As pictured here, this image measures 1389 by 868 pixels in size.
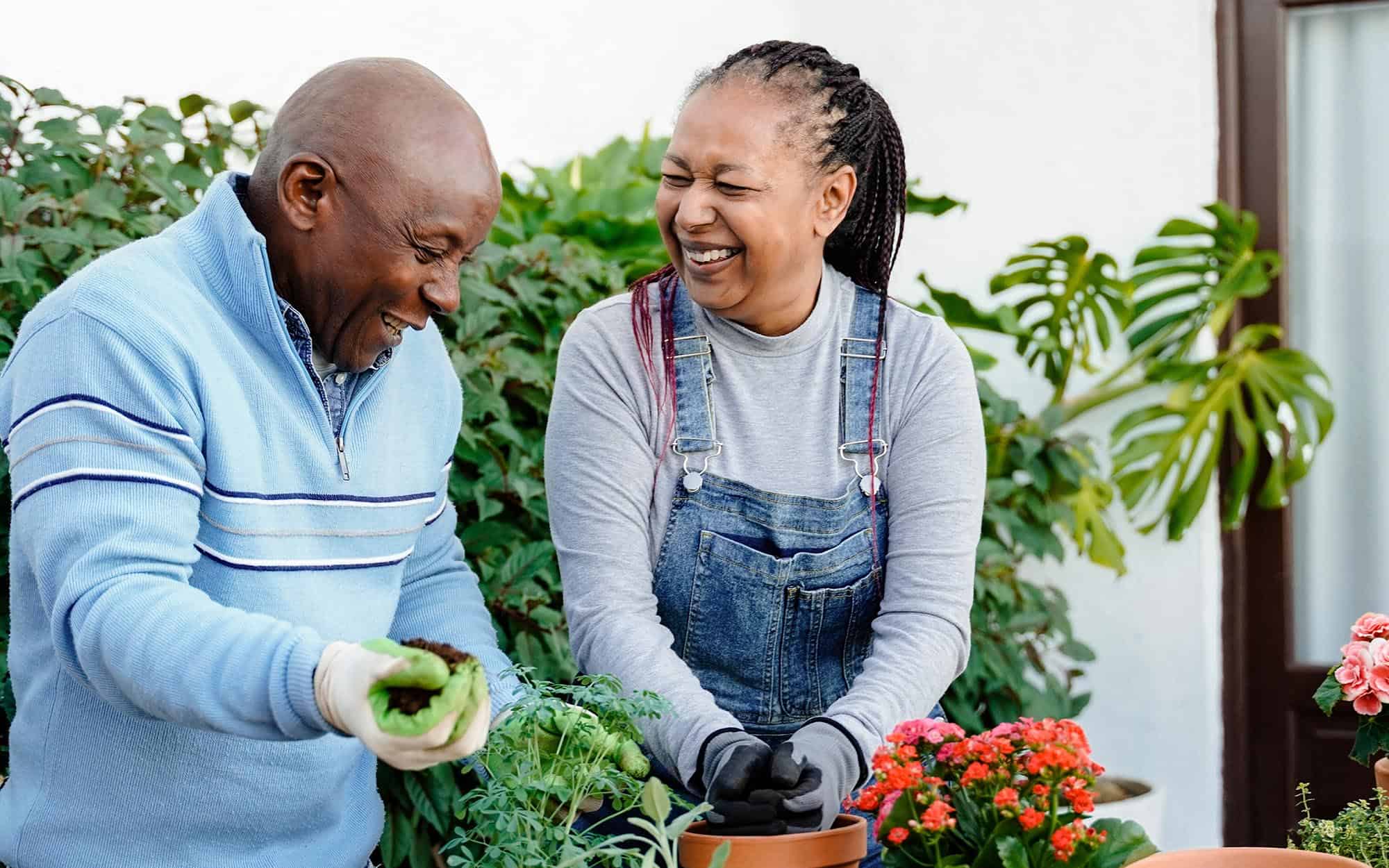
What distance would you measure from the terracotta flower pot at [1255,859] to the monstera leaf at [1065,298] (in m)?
2.27

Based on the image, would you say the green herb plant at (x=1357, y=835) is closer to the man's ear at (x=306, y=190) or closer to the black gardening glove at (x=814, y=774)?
the black gardening glove at (x=814, y=774)

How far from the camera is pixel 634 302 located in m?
1.67

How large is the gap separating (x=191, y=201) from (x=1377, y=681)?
175 centimetres

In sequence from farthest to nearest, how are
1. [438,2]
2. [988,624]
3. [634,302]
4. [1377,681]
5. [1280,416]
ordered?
[1280,416] → [438,2] → [988,624] → [634,302] → [1377,681]

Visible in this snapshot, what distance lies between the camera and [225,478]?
121 centimetres

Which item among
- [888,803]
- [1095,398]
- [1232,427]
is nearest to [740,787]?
[888,803]

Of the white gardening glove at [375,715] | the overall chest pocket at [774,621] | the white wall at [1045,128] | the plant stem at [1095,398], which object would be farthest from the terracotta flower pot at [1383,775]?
the white wall at [1045,128]

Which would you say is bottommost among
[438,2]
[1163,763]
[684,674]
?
[1163,763]

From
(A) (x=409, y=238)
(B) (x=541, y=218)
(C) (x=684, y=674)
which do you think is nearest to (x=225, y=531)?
(A) (x=409, y=238)

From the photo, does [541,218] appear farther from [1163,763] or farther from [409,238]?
A: [1163,763]

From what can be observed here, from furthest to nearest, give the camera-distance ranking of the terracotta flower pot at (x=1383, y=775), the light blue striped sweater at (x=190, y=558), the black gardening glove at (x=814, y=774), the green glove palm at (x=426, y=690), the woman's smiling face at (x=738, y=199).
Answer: the woman's smiling face at (x=738, y=199) < the terracotta flower pot at (x=1383, y=775) < the black gardening glove at (x=814, y=774) < the light blue striped sweater at (x=190, y=558) < the green glove palm at (x=426, y=690)

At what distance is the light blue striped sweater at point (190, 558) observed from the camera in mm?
1045

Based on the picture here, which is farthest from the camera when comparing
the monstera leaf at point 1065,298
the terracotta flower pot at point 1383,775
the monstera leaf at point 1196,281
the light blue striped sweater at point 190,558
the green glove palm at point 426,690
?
the monstera leaf at point 1196,281

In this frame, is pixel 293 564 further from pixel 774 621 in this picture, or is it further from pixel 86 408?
pixel 774 621
